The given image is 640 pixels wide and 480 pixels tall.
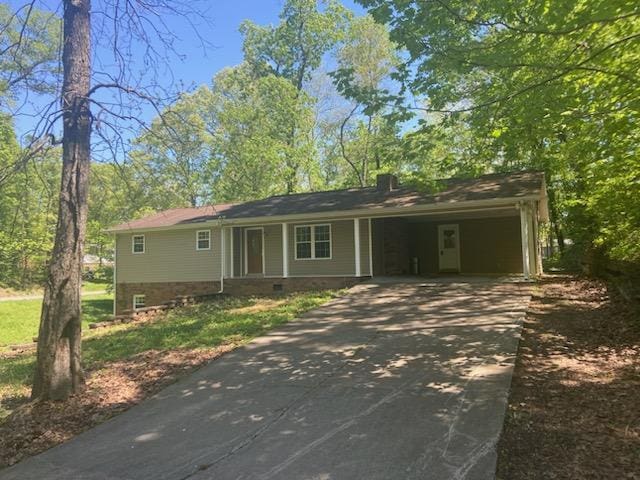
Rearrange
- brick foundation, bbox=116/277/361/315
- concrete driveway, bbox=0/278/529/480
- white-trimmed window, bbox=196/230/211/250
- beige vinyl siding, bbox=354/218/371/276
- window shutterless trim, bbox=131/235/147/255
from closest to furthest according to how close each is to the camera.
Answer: concrete driveway, bbox=0/278/529/480 → brick foundation, bbox=116/277/361/315 → beige vinyl siding, bbox=354/218/371/276 → white-trimmed window, bbox=196/230/211/250 → window shutterless trim, bbox=131/235/147/255

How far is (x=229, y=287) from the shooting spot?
17062 millimetres

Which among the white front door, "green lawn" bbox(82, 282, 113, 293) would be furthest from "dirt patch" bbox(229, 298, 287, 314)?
"green lawn" bbox(82, 282, 113, 293)

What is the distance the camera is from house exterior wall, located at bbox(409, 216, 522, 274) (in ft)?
54.0

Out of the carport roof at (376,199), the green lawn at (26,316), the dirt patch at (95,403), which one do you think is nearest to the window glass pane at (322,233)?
the carport roof at (376,199)

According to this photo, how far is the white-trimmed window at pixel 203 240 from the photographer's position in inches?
712

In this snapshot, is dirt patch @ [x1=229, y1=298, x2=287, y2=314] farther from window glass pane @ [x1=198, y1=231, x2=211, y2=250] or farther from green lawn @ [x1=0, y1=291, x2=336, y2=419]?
window glass pane @ [x1=198, y1=231, x2=211, y2=250]

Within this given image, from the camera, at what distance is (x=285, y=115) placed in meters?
31.4

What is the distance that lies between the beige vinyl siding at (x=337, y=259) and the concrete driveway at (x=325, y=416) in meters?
7.77

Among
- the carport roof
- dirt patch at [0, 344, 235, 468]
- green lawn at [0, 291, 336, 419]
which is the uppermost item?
the carport roof

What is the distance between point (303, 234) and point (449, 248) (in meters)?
5.41

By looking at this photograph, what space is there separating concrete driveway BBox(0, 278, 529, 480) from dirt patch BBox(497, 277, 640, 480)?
0.67 feet

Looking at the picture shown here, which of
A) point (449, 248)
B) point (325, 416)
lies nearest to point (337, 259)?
point (449, 248)

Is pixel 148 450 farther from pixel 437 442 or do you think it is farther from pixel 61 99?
pixel 61 99

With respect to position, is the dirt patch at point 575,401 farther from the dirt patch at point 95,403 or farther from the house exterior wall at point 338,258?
the house exterior wall at point 338,258
